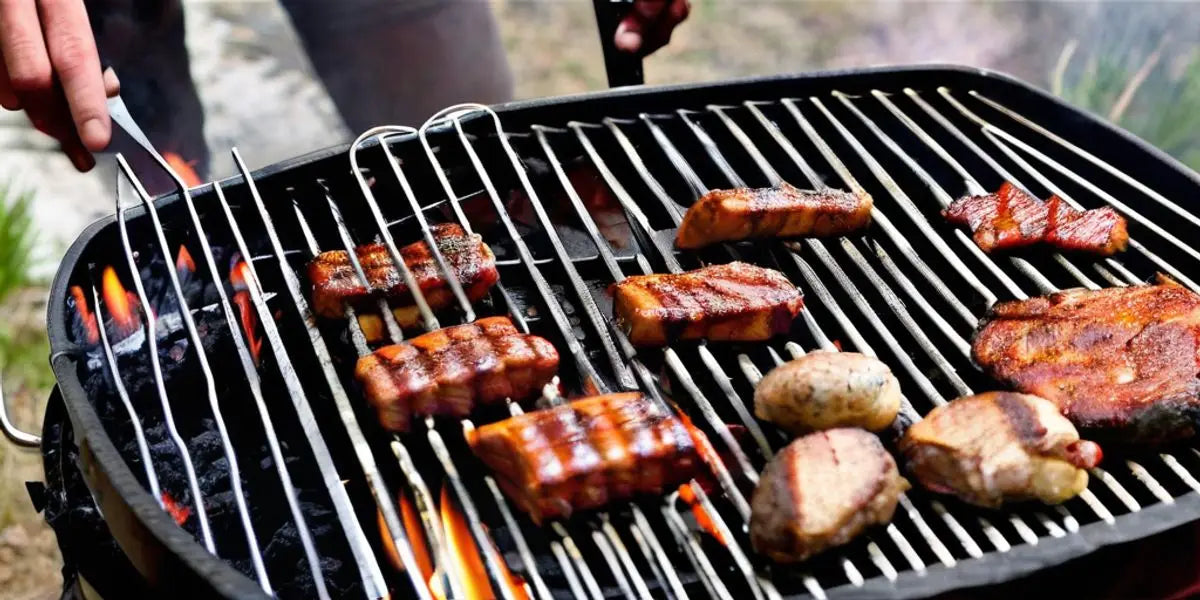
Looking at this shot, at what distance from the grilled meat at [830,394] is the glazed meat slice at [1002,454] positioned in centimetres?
10

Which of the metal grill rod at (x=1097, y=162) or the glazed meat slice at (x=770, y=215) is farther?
the metal grill rod at (x=1097, y=162)

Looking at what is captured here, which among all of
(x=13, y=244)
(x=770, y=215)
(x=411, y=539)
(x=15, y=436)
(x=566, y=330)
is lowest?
(x=13, y=244)

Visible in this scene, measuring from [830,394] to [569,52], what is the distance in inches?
278

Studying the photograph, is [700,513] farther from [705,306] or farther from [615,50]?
[615,50]

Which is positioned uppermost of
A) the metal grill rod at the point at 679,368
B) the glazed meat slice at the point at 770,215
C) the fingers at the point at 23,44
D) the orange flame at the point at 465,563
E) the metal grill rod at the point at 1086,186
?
the fingers at the point at 23,44

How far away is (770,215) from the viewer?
274 centimetres

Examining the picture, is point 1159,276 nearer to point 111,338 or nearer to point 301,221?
point 301,221

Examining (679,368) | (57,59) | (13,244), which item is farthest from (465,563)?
(13,244)

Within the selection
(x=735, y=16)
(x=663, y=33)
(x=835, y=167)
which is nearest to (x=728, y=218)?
(x=835, y=167)

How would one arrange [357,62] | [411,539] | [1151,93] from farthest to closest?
[1151,93]
[357,62]
[411,539]

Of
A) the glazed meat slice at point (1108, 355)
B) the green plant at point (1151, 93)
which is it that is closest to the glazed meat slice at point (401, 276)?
the glazed meat slice at point (1108, 355)

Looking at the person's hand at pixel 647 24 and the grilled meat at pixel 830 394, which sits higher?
the person's hand at pixel 647 24

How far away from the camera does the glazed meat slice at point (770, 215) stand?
8.95 ft

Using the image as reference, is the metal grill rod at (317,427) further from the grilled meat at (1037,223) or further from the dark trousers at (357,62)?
the dark trousers at (357,62)
